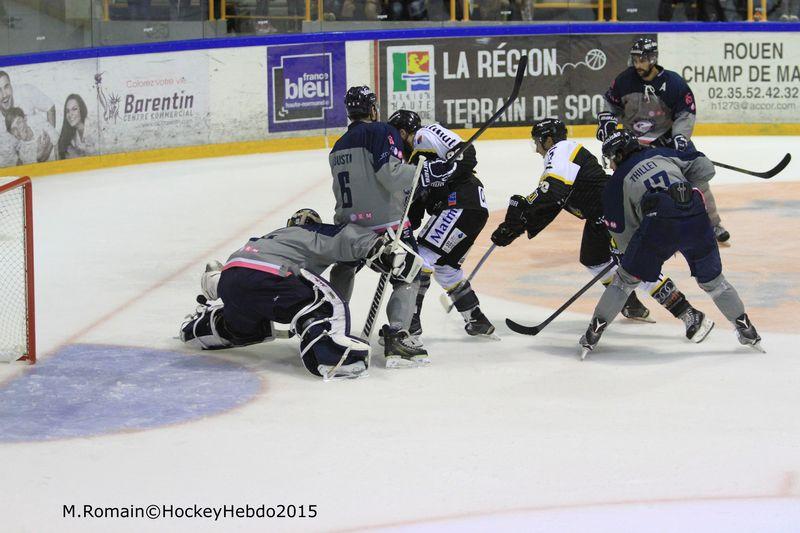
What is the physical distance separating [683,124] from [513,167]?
407 cm

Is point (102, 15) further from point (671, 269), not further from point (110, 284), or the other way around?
point (671, 269)

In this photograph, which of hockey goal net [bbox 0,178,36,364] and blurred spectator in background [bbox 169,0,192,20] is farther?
blurred spectator in background [bbox 169,0,192,20]

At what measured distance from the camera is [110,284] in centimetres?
784

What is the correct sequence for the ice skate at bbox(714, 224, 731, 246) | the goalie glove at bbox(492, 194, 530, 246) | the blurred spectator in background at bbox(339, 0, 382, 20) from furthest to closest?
1. the blurred spectator in background at bbox(339, 0, 382, 20)
2. the ice skate at bbox(714, 224, 731, 246)
3. the goalie glove at bbox(492, 194, 530, 246)

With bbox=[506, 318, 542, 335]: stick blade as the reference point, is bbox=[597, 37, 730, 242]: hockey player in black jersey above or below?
above

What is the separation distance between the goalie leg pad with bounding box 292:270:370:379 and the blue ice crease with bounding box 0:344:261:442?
0.93ft

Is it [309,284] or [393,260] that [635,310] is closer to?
[393,260]

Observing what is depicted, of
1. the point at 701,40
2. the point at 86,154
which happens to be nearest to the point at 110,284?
the point at 86,154

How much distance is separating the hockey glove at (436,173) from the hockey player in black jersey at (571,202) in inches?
15.7

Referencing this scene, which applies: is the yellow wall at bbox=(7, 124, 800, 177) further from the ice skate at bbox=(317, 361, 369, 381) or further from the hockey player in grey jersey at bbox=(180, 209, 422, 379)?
the ice skate at bbox=(317, 361, 369, 381)

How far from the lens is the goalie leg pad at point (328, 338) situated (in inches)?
220

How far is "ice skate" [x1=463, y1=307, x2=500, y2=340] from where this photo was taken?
6445 mm

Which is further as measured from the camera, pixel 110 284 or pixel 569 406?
pixel 110 284

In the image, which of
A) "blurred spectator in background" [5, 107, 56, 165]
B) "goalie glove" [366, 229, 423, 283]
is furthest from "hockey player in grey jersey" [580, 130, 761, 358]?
"blurred spectator in background" [5, 107, 56, 165]
